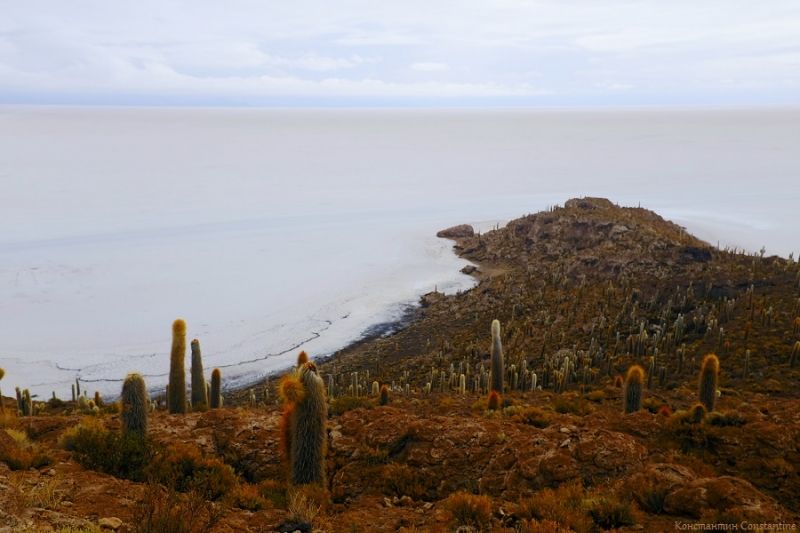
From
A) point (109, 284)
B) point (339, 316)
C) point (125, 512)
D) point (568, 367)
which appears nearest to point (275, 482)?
point (125, 512)

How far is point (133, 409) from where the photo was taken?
10.5 meters

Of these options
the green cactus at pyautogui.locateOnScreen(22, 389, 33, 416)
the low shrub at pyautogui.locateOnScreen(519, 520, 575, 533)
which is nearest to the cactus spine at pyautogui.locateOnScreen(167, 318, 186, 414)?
the green cactus at pyautogui.locateOnScreen(22, 389, 33, 416)

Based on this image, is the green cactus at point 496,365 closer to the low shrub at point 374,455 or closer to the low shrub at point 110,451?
the low shrub at point 374,455

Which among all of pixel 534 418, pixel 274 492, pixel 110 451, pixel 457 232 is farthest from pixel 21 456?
pixel 457 232

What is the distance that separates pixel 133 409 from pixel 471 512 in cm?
599

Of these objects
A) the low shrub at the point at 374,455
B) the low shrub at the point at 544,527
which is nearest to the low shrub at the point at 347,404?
the low shrub at the point at 374,455

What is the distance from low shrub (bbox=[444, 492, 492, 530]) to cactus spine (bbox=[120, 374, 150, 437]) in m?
5.51

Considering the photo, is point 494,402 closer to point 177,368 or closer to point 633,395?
point 633,395

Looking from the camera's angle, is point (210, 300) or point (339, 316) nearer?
point (339, 316)

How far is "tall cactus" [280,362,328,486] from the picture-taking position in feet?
31.3

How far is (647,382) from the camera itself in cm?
1792

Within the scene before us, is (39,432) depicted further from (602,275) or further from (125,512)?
(602,275)

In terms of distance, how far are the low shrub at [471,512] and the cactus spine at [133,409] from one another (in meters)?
5.51

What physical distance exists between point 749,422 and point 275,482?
7.58 meters
